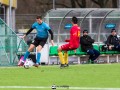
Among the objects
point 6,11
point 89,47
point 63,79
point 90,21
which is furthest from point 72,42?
point 6,11

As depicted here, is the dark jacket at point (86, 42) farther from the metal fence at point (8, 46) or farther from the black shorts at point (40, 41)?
the black shorts at point (40, 41)

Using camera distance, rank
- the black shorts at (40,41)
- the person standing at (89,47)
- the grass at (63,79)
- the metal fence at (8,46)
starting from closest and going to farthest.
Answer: the grass at (63,79) → the black shorts at (40,41) → the metal fence at (8,46) → the person standing at (89,47)

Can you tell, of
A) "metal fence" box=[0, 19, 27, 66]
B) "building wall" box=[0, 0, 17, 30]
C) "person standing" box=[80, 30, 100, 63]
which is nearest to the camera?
"metal fence" box=[0, 19, 27, 66]

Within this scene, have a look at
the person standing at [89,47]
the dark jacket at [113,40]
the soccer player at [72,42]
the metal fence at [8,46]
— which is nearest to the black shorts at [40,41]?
the soccer player at [72,42]

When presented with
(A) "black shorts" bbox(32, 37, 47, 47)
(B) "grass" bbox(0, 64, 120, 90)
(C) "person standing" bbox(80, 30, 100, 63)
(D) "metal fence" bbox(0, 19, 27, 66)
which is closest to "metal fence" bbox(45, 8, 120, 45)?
(C) "person standing" bbox(80, 30, 100, 63)

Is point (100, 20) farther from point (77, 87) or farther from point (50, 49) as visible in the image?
point (77, 87)

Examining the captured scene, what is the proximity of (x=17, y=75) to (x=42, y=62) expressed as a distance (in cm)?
1288

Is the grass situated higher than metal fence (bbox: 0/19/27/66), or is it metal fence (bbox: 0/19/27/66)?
metal fence (bbox: 0/19/27/66)

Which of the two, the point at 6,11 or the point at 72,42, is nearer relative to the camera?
the point at 72,42

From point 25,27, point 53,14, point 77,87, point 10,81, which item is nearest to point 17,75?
point 10,81

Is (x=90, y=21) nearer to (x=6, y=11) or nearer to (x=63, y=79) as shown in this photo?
(x=63, y=79)

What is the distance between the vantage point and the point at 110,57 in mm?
32625

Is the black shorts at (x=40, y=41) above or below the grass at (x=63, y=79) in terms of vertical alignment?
above

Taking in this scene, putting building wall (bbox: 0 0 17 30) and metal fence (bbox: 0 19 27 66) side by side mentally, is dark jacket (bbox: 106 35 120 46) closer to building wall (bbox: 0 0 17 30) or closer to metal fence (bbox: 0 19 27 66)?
metal fence (bbox: 0 19 27 66)
